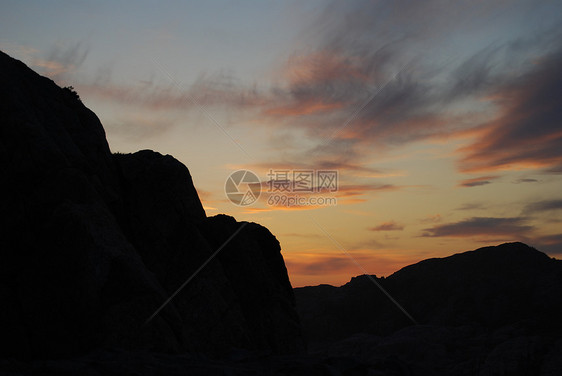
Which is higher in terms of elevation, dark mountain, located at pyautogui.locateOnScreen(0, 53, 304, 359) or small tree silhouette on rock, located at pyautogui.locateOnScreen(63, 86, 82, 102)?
small tree silhouette on rock, located at pyautogui.locateOnScreen(63, 86, 82, 102)

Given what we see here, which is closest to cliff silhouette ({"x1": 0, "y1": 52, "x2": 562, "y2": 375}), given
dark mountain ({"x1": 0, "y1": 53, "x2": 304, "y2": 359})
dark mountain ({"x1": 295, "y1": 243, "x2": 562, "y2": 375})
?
dark mountain ({"x1": 0, "y1": 53, "x2": 304, "y2": 359})

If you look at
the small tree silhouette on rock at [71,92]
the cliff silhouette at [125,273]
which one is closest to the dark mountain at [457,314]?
the cliff silhouette at [125,273]

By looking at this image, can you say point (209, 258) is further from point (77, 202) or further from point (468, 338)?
point (468, 338)

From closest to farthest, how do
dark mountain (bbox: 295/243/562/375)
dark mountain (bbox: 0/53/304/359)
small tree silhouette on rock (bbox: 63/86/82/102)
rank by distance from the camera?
dark mountain (bbox: 0/53/304/359) → small tree silhouette on rock (bbox: 63/86/82/102) → dark mountain (bbox: 295/243/562/375)

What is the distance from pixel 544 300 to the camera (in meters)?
103

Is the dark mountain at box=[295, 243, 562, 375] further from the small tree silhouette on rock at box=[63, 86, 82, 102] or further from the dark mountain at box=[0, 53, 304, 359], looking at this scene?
the small tree silhouette on rock at box=[63, 86, 82, 102]

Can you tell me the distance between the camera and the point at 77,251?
76.7 ft

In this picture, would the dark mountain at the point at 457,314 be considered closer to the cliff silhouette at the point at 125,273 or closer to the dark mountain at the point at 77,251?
the cliff silhouette at the point at 125,273

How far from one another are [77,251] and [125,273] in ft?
8.12

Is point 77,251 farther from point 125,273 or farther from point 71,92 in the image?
point 71,92

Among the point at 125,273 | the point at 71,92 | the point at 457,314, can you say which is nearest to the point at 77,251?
the point at 125,273

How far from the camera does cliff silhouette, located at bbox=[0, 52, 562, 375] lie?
73.4 ft

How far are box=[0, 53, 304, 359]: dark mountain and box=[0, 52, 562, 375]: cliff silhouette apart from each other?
7 centimetres

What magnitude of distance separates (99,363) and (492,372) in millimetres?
51683
